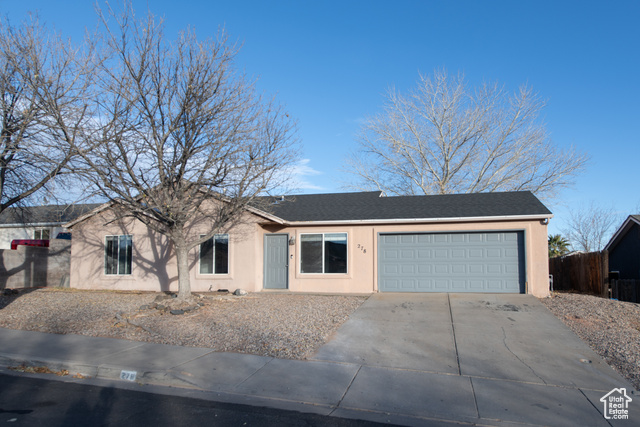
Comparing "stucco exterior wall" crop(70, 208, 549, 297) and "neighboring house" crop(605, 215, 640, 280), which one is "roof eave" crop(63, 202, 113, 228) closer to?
"stucco exterior wall" crop(70, 208, 549, 297)

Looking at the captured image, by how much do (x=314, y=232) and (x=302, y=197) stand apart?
157 inches

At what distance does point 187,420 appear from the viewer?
5.32m

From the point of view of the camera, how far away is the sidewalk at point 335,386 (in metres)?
5.64

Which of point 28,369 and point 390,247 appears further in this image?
point 390,247

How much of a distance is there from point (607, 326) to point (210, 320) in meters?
8.74

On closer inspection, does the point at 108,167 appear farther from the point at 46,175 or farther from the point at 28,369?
the point at 28,369

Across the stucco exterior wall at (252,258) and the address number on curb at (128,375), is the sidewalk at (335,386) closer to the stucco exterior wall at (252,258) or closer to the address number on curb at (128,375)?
the address number on curb at (128,375)

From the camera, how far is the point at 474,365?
7.54 metres

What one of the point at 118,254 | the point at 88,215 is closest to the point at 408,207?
the point at 118,254

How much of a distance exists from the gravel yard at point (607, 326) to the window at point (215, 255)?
33.4ft

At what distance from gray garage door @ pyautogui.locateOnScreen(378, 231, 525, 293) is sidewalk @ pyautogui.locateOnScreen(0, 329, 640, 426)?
7921 millimetres

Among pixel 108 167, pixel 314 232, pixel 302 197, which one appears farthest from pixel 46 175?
pixel 302 197

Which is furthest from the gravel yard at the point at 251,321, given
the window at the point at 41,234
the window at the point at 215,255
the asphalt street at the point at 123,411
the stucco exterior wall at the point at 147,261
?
the window at the point at 41,234

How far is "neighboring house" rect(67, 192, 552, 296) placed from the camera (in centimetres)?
1445
